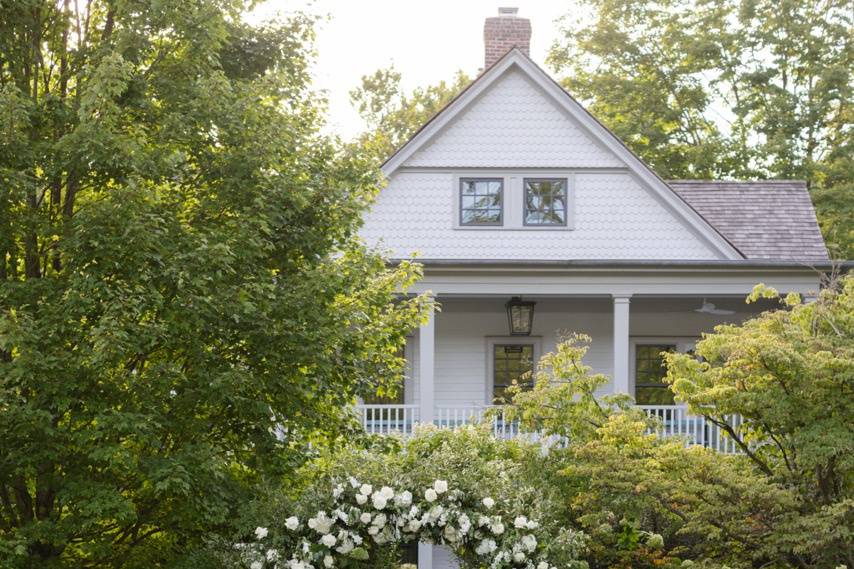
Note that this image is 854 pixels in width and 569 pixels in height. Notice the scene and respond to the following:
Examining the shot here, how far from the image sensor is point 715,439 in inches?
720

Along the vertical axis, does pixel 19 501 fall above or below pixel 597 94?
below

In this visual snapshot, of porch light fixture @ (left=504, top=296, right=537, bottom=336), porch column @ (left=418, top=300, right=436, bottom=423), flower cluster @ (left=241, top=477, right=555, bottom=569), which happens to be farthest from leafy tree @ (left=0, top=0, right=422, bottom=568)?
porch light fixture @ (left=504, top=296, right=537, bottom=336)

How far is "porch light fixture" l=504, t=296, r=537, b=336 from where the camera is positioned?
63.4 feet

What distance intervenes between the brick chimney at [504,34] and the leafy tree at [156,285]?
9.97 meters

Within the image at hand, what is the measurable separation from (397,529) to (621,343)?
8.33 m

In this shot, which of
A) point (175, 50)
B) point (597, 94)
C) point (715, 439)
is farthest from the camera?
point (597, 94)

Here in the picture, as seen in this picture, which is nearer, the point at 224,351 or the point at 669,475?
the point at 224,351

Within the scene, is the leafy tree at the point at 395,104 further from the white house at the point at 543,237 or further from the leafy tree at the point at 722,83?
the white house at the point at 543,237

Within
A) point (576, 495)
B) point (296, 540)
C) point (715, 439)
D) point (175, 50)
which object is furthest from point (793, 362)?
point (715, 439)

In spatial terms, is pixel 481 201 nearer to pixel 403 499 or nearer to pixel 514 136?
pixel 514 136

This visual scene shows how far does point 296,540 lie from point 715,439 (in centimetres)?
946

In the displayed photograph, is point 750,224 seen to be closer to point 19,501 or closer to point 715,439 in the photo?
point 715,439

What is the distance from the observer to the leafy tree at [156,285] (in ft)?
31.9

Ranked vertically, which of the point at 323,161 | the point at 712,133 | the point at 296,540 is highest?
the point at 712,133
